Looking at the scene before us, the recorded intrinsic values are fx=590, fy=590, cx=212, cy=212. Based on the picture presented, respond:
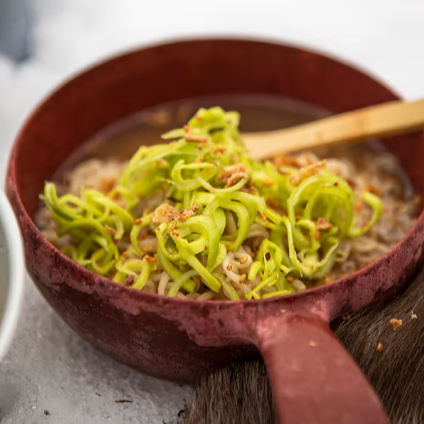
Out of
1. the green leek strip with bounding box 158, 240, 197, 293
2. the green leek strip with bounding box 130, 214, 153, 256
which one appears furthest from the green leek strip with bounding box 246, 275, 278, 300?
the green leek strip with bounding box 130, 214, 153, 256

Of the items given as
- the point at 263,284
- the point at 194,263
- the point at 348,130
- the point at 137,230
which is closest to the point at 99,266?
the point at 137,230

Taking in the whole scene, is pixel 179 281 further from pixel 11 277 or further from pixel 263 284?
pixel 11 277

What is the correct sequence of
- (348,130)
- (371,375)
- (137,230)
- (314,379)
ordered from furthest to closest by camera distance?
1. (348,130)
2. (137,230)
3. (371,375)
4. (314,379)

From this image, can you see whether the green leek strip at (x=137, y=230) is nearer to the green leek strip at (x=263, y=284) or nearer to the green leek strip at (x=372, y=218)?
the green leek strip at (x=263, y=284)

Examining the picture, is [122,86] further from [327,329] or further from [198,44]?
[327,329]

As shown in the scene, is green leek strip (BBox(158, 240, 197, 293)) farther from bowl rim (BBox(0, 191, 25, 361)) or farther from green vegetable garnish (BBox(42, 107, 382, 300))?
bowl rim (BBox(0, 191, 25, 361))

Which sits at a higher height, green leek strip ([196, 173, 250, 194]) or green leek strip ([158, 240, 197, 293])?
green leek strip ([196, 173, 250, 194])
